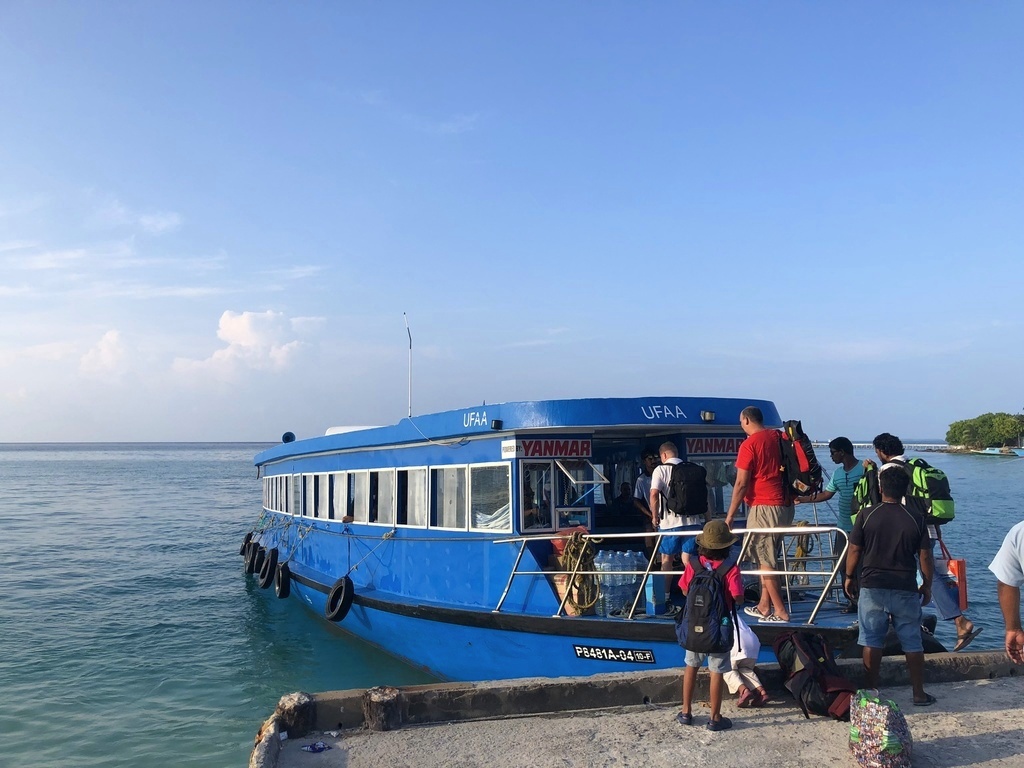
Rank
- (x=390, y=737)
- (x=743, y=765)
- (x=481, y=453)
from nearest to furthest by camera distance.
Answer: (x=743, y=765), (x=390, y=737), (x=481, y=453)

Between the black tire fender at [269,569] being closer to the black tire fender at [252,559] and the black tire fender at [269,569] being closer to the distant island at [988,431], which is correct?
the black tire fender at [252,559]

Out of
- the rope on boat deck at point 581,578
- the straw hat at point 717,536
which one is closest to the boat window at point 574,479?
the rope on boat deck at point 581,578

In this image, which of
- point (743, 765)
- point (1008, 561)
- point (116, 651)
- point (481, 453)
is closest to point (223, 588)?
point (116, 651)

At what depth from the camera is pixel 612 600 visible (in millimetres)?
7484

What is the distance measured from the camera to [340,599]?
10648 mm

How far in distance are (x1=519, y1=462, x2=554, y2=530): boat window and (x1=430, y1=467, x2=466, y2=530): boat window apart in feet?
3.10

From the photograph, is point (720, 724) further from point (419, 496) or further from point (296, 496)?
point (296, 496)

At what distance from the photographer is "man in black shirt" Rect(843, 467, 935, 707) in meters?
5.06

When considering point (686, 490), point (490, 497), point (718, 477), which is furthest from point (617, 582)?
point (718, 477)

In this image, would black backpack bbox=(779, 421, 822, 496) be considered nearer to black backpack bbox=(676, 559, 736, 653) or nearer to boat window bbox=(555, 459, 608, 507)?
black backpack bbox=(676, 559, 736, 653)

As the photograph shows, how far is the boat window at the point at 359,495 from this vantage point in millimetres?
11047

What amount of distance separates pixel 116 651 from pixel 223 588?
5.26m

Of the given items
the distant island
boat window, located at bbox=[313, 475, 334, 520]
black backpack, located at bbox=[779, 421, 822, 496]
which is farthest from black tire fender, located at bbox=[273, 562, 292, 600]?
the distant island

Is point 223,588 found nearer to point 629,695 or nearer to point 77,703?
point 77,703
